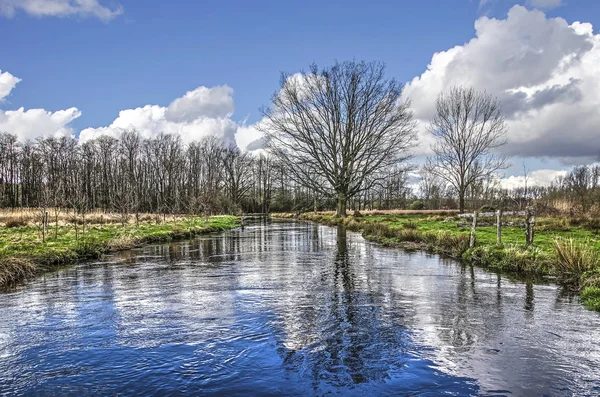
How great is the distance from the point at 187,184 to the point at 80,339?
267 feet

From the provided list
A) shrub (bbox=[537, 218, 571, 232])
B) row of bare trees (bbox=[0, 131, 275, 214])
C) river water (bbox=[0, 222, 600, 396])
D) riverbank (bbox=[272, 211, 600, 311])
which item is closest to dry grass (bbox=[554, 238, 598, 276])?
riverbank (bbox=[272, 211, 600, 311])

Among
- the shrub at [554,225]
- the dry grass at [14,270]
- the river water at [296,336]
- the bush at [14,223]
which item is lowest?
the river water at [296,336]

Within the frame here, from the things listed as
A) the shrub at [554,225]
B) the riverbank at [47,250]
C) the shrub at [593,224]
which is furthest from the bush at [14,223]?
the shrub at [593,224]

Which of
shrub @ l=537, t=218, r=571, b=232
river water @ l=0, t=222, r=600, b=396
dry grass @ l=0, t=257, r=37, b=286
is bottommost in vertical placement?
river water @ l=0, t=222, r=600, b=396

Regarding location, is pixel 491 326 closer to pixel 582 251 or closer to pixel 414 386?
pixel 414 386

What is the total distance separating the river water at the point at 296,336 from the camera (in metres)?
5.47

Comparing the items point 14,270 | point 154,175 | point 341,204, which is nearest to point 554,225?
point 341,204

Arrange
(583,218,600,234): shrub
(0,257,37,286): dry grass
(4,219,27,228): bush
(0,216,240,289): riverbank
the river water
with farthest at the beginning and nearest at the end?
(4,219,27,228): bush < (583,218,600,234): shrub < (0,216,240,289): riverbank < (0,257,37,286): dry grass < the river water

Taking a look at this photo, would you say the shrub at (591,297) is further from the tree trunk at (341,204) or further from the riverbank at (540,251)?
the tree trunk at (341,204)

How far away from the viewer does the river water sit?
18.0 ft

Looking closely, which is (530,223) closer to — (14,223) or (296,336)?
(296,336)

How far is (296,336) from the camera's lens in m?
7.29

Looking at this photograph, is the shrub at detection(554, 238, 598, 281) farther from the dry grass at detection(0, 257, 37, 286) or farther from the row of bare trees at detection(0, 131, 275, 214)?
the row of bare trees at detection(0, 131, 275, 214)

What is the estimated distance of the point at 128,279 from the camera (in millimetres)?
12742
